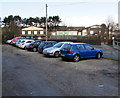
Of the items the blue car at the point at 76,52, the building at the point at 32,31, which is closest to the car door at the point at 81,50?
the blue car at the point at 76,52

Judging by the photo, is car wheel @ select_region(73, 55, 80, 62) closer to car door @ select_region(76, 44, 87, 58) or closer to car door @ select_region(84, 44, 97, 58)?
car door @ select_region(76, 44, 87, 58)

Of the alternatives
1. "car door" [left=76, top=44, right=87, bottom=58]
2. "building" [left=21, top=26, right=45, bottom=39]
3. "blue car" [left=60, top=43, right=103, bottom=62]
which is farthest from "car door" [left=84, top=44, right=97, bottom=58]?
"building" [left=21, top=26, right=45, bottom=39]

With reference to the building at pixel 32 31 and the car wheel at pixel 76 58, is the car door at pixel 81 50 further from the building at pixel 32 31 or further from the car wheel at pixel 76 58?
the building at pixel 32 31

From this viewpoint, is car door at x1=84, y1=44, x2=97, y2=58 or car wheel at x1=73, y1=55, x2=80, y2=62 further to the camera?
car door at x1=84, y1=44, x2=97, y2=58

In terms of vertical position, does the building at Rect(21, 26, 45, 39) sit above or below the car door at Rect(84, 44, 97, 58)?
above

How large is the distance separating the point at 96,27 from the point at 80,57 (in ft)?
278

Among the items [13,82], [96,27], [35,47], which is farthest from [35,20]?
[13,82]

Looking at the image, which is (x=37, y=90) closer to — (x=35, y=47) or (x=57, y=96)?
(x=57, y=96)

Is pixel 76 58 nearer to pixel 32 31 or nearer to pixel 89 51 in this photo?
pixel 89 51

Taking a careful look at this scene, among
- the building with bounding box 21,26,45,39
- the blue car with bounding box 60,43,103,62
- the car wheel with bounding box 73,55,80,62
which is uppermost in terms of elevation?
the building with bounding box 21,26,45,39

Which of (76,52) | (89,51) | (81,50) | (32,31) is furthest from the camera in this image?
(32,31)

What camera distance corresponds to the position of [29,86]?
6.69 m

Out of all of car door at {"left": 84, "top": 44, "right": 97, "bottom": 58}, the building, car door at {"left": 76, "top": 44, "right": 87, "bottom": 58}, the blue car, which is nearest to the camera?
the blue car

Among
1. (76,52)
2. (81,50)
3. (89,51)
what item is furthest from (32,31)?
(76,52)
